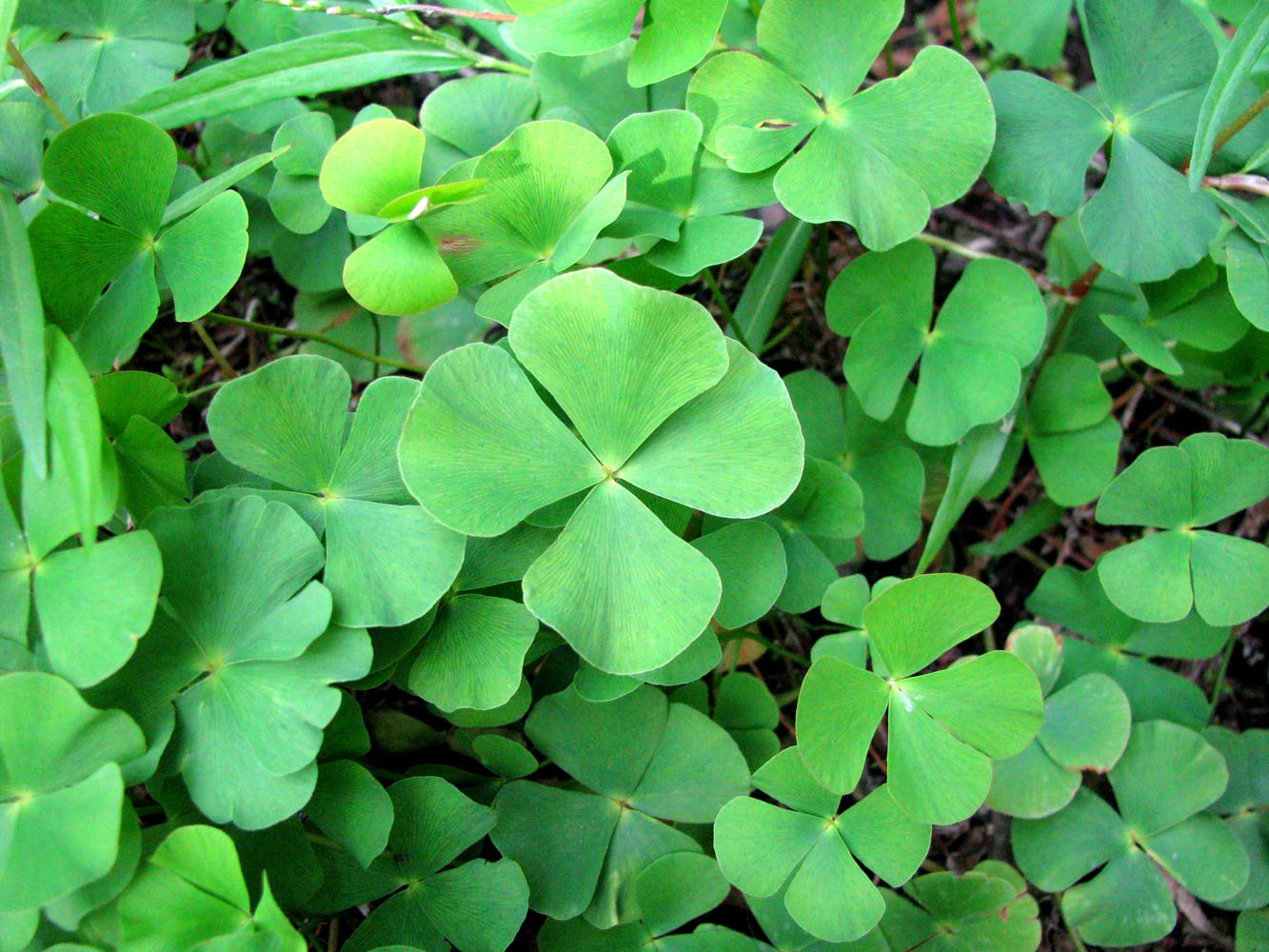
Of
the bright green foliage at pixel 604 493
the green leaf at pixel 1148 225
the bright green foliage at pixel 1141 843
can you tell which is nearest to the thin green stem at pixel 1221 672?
the bright green foliage at pixel 604 493

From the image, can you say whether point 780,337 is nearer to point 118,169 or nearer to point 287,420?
point 287,420

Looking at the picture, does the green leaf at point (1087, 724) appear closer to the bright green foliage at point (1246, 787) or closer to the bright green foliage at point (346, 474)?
the bright green foliage at point (1246, 787)

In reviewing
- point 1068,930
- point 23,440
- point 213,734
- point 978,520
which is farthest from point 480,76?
point 1068,930

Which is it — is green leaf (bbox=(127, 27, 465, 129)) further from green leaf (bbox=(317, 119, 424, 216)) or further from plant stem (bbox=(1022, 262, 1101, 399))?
plant stem (bbox=(1022, 262, 1101, 399))

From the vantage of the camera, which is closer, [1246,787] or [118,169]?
[118,169]

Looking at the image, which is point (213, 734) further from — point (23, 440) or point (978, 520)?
point (978, 520)

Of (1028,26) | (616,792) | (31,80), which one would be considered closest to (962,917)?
(616,792)
